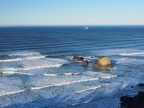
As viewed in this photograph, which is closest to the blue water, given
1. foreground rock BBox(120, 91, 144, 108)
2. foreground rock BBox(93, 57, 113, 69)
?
foreground rock BBox(120, 91, 144, 108)

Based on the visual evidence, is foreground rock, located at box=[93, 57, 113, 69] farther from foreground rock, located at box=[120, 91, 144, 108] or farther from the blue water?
foreground rock, located at box=[120, 91, 144, 108]

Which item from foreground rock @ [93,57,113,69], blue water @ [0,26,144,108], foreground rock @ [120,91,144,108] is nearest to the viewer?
foreground rock @ [120,91,144,108]

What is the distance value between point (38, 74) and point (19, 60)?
11.9m

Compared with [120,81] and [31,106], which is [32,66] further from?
[31,106]

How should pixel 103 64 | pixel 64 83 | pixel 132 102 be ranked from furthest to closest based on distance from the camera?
pixel 103 64, pixel 64 83, pixel 132 102

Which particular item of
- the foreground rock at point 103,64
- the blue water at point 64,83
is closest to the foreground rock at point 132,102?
the blue water at point 64,83

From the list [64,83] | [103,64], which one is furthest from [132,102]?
[103,64]

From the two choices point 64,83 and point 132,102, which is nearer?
point 132,102

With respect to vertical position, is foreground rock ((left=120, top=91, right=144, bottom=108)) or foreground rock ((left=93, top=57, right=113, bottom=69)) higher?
foreground rock ((left=93, top=57, right=113, bottom=69))

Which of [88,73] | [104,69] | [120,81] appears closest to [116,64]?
[104,69]

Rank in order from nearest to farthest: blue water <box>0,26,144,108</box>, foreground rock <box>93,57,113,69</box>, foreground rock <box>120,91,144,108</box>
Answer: foreground rock <box>120,91,144,108</box> < blue water <box>0,26,144,108</box> < foreground rock <box>93,57,113,69</box>

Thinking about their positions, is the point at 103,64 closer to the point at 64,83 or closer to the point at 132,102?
the point at 64,83

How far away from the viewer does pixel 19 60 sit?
1790 inches

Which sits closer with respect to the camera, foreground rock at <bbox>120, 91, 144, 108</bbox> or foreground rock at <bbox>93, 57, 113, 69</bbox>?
foreground rock at <bbox>120, 91, 144, 108</bbox>
